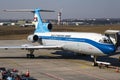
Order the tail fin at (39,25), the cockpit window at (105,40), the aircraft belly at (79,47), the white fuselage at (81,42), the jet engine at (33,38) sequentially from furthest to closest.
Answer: the tail fin at (39,25), the jet engine at (33,38), the aircraft belly at (79,47), the cockpit window at (105,40), the white fuselage at (81,42)

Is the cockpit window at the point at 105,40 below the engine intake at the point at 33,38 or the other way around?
the other way around

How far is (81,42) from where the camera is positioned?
3042 cm

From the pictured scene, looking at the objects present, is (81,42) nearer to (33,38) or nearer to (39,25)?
(33,38)

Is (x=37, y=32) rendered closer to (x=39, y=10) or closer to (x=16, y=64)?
(x=39, y=10)

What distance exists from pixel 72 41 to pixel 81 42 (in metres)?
1.60

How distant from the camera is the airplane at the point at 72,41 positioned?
28188 mm

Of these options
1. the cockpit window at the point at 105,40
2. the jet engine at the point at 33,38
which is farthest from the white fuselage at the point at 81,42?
the jet engine at the point at 33,38

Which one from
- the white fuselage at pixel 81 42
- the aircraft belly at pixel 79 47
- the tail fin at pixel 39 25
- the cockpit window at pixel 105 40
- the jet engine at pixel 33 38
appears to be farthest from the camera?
the tail fin at pixel 39 25

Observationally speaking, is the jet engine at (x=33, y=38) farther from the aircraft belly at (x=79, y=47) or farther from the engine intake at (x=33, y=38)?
the aircraft belly at (x=79, y=47)

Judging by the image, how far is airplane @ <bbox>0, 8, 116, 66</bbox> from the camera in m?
28.2

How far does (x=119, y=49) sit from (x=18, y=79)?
1565cm

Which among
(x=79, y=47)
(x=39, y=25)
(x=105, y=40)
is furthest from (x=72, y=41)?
(x=39, y=25)

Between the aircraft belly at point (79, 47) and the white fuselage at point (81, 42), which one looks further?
the aircraft belly at point (79, 47)

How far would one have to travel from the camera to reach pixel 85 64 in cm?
2970
